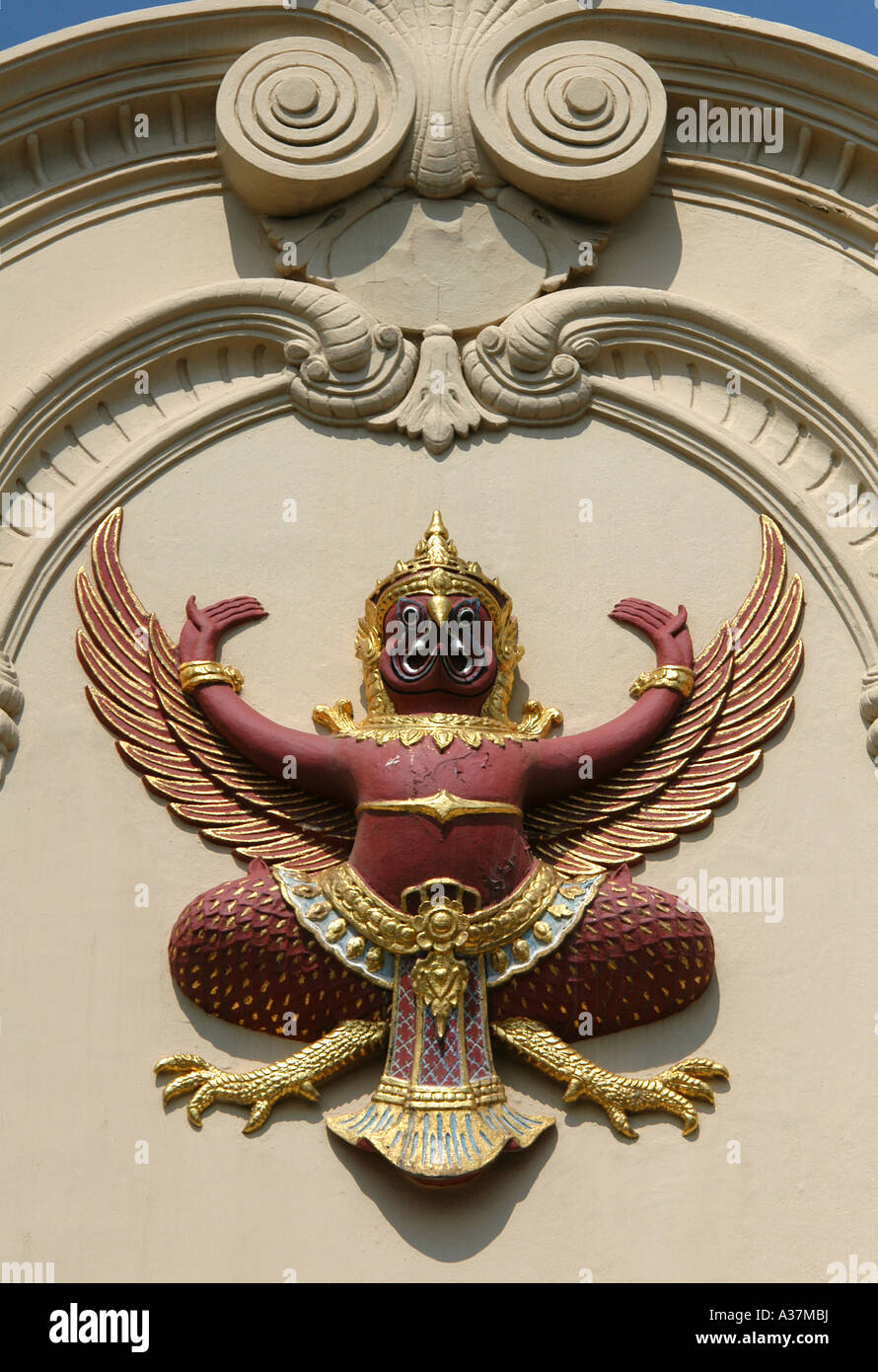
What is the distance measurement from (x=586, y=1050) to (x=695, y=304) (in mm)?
2558

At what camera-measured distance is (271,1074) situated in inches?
243

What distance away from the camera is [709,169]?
291 inches

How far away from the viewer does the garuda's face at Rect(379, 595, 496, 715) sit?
6426 mm

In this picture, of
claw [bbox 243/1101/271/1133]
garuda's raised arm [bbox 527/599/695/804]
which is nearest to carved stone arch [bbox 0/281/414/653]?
garuda's raised arm [bbox 527/599/695/804]

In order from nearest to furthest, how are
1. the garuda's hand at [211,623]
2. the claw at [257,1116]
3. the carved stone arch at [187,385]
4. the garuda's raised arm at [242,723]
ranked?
1. the claw at [257,1116]
2. the garuda's raised arm at [242,723]
3. the garuda's hand at [211,623]
4. the carved stone arch at [187,385]

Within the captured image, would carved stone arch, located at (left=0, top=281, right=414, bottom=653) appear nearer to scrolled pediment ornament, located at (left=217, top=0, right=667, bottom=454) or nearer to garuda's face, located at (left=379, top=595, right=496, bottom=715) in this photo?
scrolled pediment ornament, located at (left=217, top=0, right=667, bottom=454)

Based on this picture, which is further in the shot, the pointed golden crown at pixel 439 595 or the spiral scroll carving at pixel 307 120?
the spiral scroll carving at pixel 307 120

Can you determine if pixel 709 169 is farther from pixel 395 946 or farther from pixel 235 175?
pixel 395 946

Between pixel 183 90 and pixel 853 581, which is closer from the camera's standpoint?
pixel 853 581

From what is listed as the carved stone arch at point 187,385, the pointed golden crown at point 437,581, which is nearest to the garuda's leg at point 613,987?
the pointed golden crown at point 437,581

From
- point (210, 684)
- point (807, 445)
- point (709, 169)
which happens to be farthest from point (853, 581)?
point (210, 684)

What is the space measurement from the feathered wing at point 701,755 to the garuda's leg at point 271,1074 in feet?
2.68

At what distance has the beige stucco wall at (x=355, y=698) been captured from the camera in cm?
607

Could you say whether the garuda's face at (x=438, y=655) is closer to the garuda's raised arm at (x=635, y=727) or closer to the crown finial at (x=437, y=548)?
the crown finial at (x=437, y=548)
